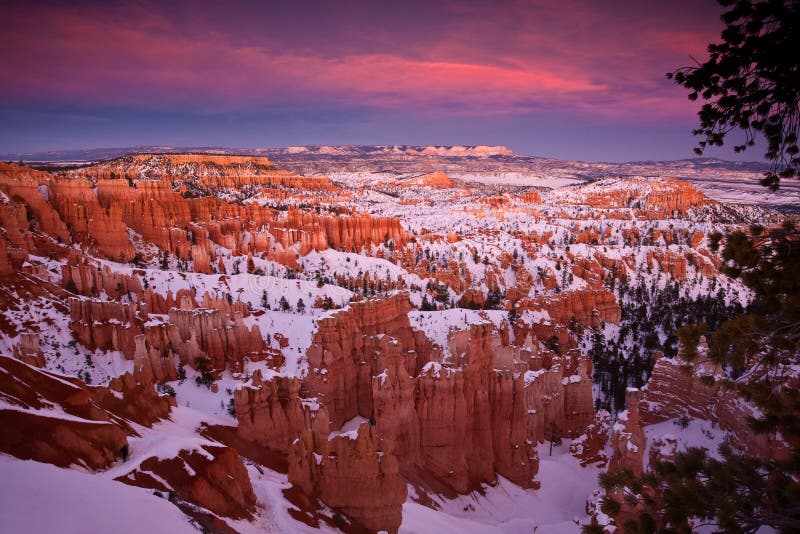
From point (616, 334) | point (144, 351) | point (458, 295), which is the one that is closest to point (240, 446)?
point (144, 351)

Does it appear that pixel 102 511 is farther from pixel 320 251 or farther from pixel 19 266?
pixel 320 251

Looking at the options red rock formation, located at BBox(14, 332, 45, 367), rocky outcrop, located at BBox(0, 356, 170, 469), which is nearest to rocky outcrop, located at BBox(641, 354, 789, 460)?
rocky outcrop, located at BBox(0, 356, 170, 469)

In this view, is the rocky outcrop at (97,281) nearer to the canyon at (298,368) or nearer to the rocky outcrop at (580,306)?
the canyon at (298,368)

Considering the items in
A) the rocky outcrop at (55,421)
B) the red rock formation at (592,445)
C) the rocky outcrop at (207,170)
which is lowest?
the red rock formation at (592,445)

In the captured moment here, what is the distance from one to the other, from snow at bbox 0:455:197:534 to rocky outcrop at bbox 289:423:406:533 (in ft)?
19.0

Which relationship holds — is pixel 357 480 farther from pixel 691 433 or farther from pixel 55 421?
pixel 691 433

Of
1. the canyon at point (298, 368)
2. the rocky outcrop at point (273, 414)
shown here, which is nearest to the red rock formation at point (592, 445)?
the canyon at point (298, 368)

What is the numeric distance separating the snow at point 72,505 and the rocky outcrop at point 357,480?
579 centimetres

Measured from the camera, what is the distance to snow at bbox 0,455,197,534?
6398 millimetres

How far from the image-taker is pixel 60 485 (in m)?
7.24

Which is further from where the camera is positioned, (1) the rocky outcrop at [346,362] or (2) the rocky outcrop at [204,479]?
(1) the rocky outcrop at [346,362]

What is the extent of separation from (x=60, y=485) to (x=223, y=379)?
75.0 feet

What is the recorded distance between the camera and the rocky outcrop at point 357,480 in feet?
44.0

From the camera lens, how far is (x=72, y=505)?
22.6 ft
